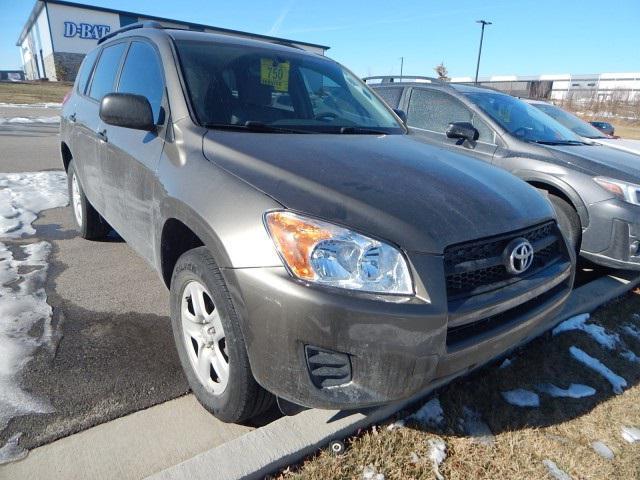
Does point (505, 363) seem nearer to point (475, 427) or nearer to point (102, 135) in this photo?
point (475, 427)

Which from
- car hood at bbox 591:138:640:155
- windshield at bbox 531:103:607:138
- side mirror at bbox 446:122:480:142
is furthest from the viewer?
windshield at bbox 531:103:607:138

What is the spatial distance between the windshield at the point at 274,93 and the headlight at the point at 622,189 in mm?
1853

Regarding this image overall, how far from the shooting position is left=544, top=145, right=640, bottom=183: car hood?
3.77m

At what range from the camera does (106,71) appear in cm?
364

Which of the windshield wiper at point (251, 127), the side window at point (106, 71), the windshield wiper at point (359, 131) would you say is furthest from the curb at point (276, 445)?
the side window at point (106, 71)

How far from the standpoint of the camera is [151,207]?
2.44m

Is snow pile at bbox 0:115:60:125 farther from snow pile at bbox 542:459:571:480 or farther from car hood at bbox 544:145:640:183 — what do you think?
snow pile at bbox 542:459:571:480

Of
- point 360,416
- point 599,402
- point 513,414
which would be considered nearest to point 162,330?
point 360,416

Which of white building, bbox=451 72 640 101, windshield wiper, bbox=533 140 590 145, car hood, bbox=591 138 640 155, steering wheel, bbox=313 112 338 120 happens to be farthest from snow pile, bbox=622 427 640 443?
white building, bbox=451 72 640 101

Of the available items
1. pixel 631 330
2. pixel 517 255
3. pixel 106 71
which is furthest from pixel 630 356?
pixel 106 71

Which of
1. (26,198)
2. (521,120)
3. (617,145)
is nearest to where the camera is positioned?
(521,120)

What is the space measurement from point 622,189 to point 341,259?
3.12 metres

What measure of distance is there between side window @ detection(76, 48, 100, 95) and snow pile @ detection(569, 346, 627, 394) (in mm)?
4467

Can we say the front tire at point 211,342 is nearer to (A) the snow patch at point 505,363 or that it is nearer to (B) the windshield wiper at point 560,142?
(A) the snow patch at point 505,363
